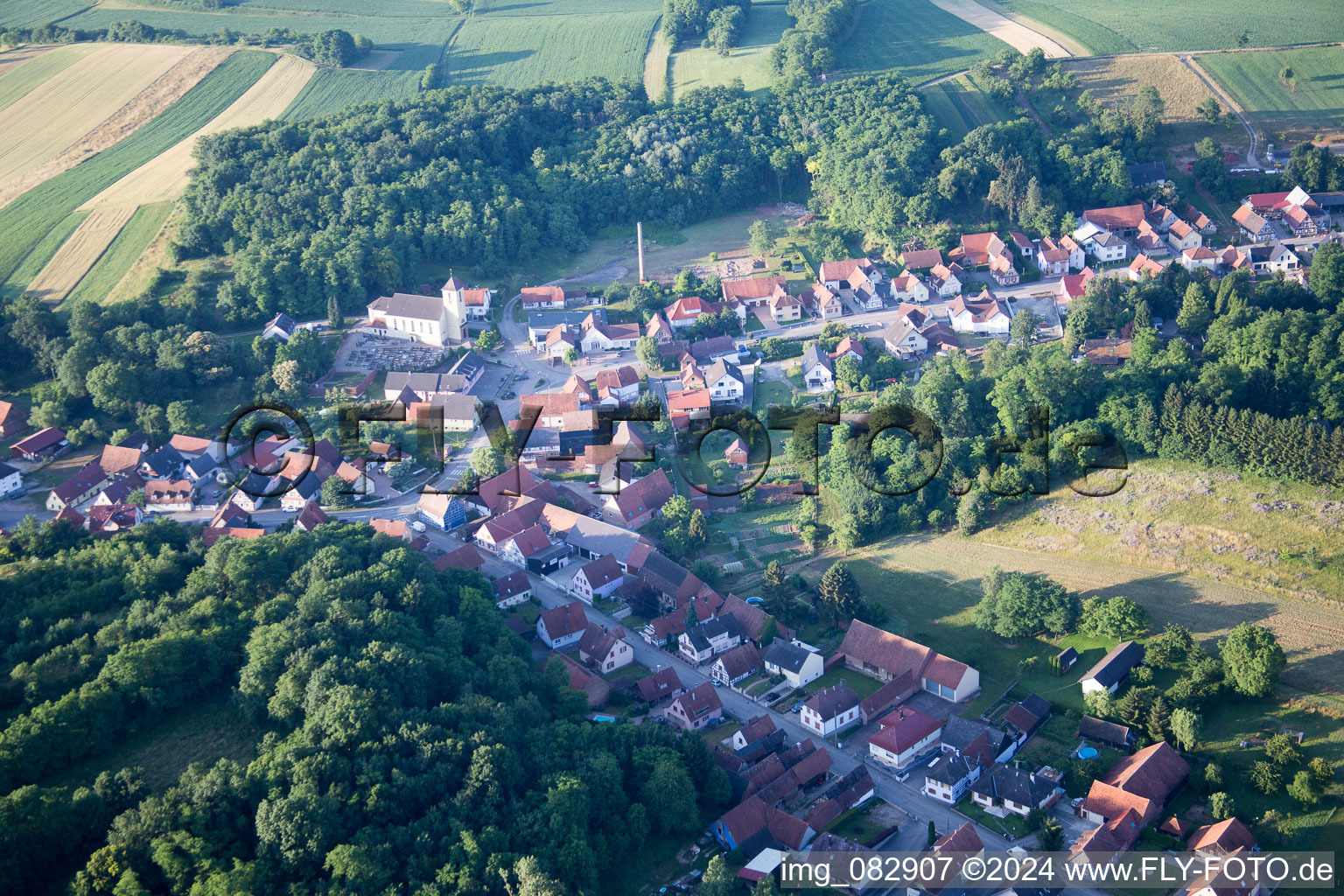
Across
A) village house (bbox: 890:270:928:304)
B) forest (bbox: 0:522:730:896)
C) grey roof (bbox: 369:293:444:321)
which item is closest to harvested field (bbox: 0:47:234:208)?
grey roof (bbox: 369:293:444:321)

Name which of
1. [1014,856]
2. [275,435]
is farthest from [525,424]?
[1014,856]

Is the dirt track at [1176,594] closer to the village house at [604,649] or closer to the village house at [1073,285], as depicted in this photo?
the village house at [604,649]

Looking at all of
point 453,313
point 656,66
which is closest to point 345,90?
point 656,66

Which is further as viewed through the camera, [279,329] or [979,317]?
[279,329]

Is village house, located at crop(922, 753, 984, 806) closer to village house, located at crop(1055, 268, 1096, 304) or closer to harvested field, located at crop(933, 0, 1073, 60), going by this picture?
village house, located at crop(1055, 268, 1096, 304)

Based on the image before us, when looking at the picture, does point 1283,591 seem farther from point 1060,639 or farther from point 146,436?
point 146,436

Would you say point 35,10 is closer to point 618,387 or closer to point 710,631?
point 618,387
